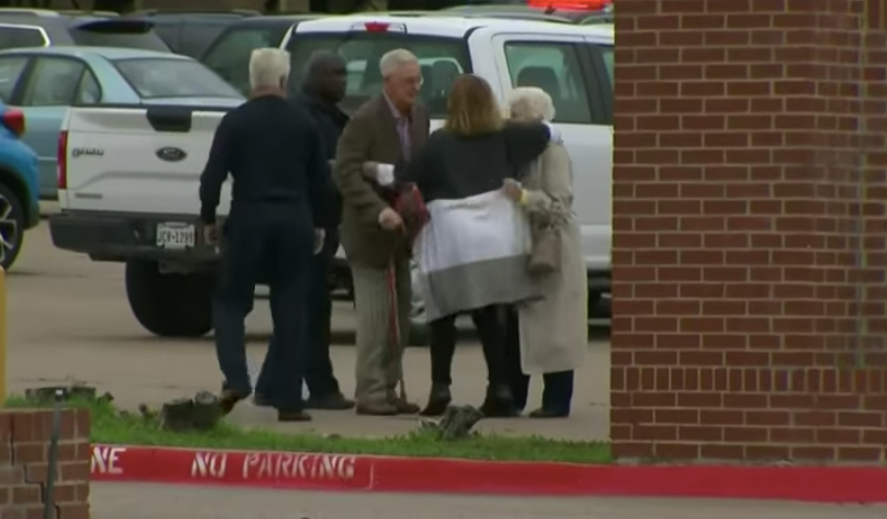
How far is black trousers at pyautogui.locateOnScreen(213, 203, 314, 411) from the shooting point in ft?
40.4

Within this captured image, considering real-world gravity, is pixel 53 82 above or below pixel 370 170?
below

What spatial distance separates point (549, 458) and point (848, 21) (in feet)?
7.03

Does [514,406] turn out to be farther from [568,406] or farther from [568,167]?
[568,167]

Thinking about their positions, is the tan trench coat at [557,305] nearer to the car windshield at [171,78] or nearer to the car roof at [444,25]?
the car roof at [444,25]

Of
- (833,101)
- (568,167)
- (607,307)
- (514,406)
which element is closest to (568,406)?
(514,406)

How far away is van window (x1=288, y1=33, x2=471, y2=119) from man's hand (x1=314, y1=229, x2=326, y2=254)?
2.51 metres

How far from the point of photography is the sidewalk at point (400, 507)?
988 centimetres

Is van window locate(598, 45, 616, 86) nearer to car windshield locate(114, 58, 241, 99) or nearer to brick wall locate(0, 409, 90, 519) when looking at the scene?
car windshield locate(114, 58, 241, 99)

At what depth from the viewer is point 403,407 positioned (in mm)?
12891

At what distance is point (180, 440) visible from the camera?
11.2m

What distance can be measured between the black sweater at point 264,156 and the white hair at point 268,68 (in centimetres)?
8

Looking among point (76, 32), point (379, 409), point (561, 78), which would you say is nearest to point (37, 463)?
point (379, 409)

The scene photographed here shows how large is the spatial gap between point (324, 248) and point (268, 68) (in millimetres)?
1018

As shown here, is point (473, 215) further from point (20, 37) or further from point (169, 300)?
point (20, 37)
